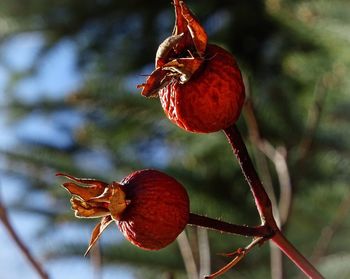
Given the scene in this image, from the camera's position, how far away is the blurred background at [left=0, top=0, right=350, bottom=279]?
111 centimetres

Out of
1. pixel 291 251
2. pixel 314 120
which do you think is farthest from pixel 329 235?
pixel 291 251

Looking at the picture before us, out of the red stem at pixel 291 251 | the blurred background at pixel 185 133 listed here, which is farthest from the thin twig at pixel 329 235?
the red stem at pixel 291 251

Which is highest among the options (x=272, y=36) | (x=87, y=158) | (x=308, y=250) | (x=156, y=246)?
(x=156, y=246)

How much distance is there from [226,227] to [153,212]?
0.04 metres

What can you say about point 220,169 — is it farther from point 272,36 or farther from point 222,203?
point 272,36

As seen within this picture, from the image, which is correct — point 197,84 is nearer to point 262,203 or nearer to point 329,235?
point 262,203

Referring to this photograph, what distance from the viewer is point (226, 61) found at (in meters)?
0.39

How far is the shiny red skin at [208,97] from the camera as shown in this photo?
1.25 feet

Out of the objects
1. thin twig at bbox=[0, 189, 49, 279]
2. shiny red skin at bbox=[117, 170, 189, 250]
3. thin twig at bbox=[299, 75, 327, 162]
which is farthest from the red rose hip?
thin twig at bbox=[299, 75, 327, 162]

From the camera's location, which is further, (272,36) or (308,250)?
(272,36)

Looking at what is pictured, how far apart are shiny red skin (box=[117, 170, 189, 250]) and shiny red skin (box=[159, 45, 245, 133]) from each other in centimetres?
4

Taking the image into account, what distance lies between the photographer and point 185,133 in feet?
4.41

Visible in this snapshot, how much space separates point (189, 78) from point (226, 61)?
27 mm

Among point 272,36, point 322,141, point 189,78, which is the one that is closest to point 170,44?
point 189,78
